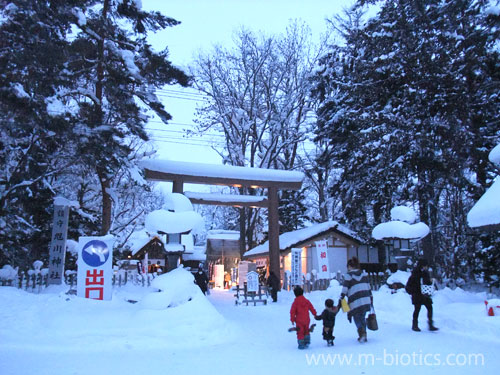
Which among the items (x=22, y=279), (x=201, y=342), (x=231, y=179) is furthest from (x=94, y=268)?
(x=231, y=179)

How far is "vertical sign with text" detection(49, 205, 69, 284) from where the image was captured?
13906mm

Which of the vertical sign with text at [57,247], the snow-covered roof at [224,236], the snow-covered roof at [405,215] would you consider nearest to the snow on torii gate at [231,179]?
the vertical sign with text at [57,247]

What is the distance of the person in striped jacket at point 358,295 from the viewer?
23.6 ft

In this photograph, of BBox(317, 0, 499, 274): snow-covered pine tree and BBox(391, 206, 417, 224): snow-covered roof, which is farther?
BBox(317, 0, 499, 274): snow-covered pine tree

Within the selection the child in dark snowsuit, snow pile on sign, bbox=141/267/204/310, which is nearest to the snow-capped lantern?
the child in dark snowsuit

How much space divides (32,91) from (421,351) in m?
11.8

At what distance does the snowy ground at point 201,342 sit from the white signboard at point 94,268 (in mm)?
1744

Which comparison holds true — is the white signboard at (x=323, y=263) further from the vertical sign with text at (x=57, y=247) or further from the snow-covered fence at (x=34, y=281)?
the snow-covered fence at (x=34, y=281)

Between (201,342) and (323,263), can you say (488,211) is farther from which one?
(323,263)

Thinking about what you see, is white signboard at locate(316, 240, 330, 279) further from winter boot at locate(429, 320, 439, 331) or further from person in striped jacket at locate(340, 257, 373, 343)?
person in striped jacket at locate(340, 257, 373, 343)

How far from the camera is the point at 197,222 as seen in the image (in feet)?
37.9

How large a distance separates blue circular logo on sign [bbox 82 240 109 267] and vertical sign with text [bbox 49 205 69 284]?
2.37 m

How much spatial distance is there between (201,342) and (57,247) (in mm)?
8258

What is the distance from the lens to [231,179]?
63.4 feet
